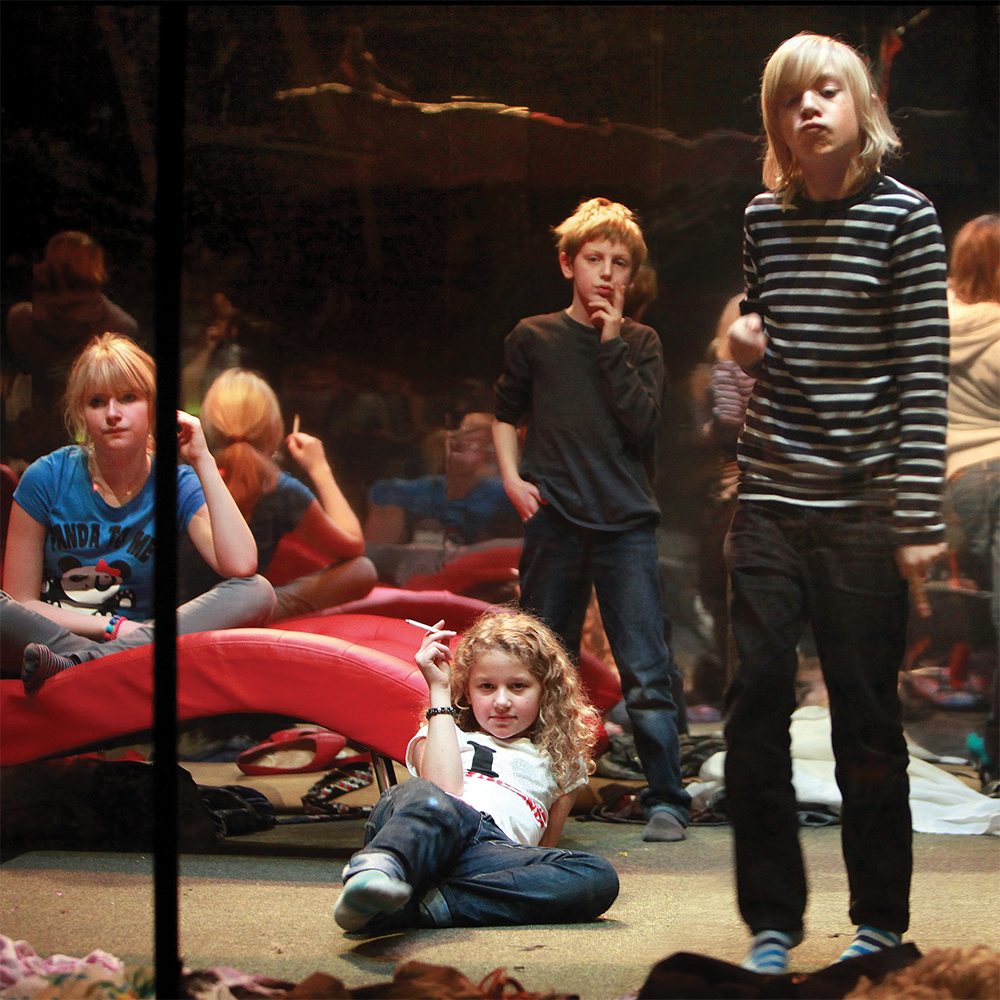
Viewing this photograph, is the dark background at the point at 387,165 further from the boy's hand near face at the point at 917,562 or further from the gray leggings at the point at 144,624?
the boy's hand near face at the point at 917,562

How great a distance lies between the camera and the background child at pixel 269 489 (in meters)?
2.21

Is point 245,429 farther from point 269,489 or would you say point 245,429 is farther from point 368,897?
point 368,897

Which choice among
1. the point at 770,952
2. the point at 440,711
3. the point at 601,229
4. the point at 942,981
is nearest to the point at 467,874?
the point at 440,711

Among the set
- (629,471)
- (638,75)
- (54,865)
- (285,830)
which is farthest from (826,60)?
(54,865)

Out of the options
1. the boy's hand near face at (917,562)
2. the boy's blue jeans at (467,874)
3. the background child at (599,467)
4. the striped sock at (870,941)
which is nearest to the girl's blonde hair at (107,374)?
the background child at (599,467)

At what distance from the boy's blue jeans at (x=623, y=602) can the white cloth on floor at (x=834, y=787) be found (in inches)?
5.7

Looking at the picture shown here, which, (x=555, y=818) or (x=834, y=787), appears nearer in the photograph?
(x=834, y=787)

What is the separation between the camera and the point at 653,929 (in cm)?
173

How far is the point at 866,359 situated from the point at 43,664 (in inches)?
71.9

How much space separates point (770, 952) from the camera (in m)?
1.62

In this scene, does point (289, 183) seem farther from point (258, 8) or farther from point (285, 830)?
point (285, 830)

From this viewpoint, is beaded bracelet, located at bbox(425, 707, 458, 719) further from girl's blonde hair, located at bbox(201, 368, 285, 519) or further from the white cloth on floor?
girl's blonde hair, located at bbox(201, 368, 285, 519)

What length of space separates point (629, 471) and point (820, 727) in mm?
703

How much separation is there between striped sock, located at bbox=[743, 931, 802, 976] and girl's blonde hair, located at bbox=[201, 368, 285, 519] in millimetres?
1286
